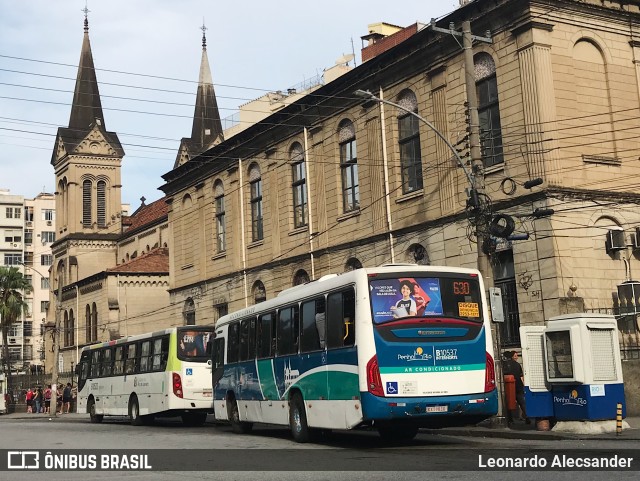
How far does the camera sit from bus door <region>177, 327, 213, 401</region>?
27234mm

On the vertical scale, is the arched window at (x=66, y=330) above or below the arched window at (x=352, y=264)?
above

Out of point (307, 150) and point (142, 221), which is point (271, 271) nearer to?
point (307, 150)

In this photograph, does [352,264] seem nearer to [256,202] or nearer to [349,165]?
[349,165]

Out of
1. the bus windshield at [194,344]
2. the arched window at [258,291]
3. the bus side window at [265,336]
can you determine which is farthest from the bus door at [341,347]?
the arched window at [258,291]

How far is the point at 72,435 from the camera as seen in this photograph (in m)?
23.7

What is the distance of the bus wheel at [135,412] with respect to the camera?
2966cm

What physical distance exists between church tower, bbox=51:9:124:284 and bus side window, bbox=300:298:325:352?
209 ft

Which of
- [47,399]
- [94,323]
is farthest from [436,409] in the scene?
[94,323]

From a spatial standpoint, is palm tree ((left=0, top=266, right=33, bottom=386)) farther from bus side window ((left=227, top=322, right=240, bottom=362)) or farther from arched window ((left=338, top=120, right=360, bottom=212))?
bus side window ((left=227, top=322, right=240, bottom=362))

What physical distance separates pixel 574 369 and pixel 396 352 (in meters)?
4.42

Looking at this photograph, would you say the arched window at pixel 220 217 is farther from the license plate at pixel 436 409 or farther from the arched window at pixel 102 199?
the arched window at pixel 102 199

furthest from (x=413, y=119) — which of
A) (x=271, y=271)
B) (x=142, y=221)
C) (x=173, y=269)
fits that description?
(x=142, y=221)

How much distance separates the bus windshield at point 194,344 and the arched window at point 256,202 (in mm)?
14661

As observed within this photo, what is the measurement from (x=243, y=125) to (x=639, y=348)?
3080 cm
